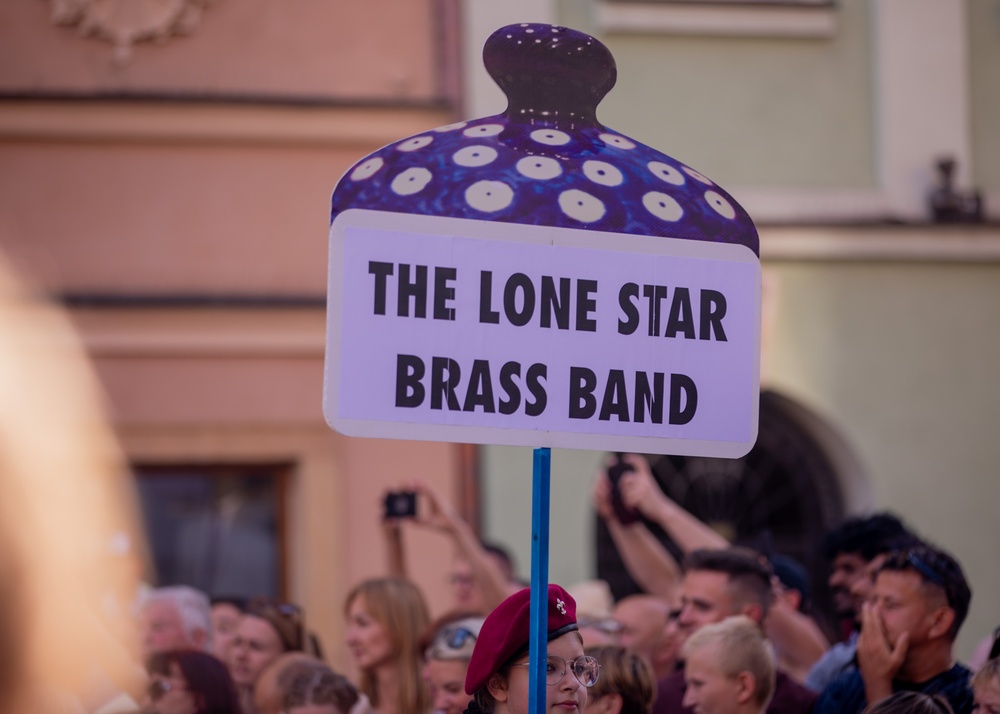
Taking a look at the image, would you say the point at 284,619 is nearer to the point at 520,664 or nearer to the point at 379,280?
the point at 520,664

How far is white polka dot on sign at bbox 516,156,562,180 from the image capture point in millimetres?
3631

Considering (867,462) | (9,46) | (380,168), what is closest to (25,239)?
(9,46)

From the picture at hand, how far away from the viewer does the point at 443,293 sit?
3.43m

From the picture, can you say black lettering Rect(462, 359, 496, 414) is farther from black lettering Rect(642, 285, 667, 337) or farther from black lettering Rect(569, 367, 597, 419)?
black lettering Rect(642, 285, 667, 337)

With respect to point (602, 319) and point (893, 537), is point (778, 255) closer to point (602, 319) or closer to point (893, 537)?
point (893, 537)

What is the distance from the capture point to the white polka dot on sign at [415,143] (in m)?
3.66

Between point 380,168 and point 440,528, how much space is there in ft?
12.3

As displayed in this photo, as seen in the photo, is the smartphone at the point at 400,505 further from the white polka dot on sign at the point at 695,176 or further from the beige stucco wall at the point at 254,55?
the white polka dot on sign at the point at 695,176

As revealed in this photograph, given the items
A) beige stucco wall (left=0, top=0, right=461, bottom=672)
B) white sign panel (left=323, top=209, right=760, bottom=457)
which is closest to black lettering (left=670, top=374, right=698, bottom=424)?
white sign panel (left=323, top=209, right=760, bottom=457)

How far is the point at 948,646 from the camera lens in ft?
14.5

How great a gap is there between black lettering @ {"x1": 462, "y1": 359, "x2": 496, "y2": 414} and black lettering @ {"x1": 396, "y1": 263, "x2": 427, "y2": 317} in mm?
154

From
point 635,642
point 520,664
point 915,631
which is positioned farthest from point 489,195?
point 635,642

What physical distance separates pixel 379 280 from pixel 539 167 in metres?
0.49

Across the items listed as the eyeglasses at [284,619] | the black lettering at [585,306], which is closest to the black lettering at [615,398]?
the black lettering at [585,306]
